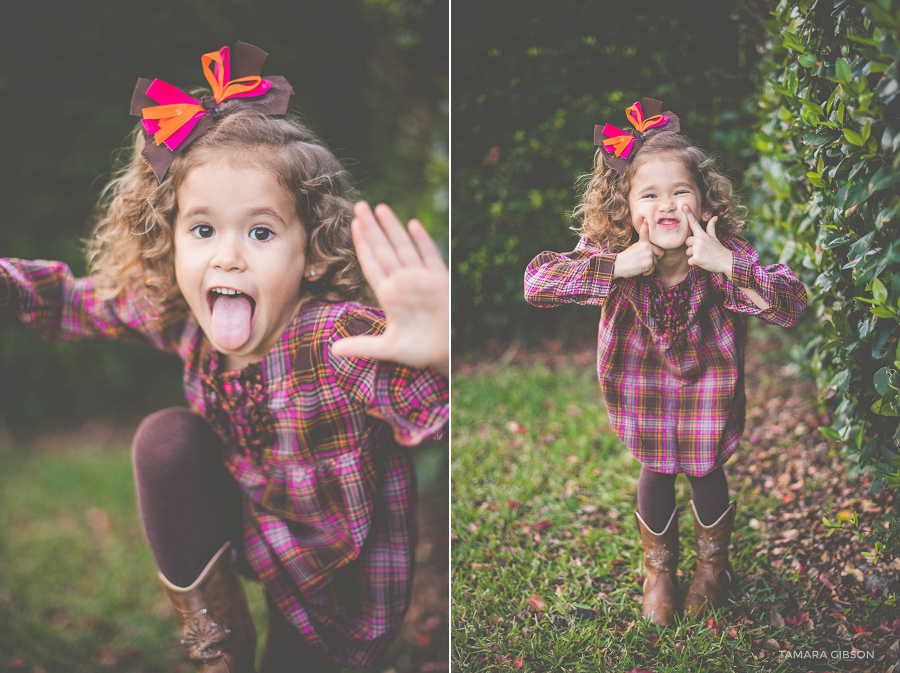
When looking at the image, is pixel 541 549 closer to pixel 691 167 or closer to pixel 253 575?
pixel 253 575

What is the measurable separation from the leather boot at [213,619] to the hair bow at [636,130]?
1496 mm

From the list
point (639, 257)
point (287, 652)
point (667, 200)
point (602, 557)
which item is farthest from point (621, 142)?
point (287, 652)

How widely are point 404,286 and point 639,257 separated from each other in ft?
1.98

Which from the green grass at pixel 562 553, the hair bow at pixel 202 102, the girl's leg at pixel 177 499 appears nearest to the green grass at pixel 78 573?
the girl's leg at pixel 177 499

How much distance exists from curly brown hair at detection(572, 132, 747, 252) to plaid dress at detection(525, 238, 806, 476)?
5 centimetres

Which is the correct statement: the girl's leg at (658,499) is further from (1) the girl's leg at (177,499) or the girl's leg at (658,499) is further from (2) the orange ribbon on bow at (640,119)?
(1) the girl's leg at (177,499)

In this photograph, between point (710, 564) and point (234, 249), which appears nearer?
point (234, 249)

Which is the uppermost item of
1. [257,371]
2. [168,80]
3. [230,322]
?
[168,80]

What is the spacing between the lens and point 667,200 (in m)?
1.55

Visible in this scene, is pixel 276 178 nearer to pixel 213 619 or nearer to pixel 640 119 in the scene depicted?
pixel 640 119

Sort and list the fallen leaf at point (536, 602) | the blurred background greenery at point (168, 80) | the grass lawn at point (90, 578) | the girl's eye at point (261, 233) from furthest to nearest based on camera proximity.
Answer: the blurred background greenery at point (168, 80) < the grass lawn at point (90, 578) < the fallen leaf at point (536, 602) < the girl's eye at point (261, 233)

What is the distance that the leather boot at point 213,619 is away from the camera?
168cm

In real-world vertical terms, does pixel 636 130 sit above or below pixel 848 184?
above

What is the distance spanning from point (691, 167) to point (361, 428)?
107cm
